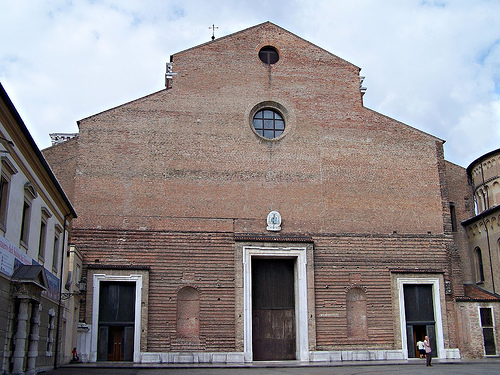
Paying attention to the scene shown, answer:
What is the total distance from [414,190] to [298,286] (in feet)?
22.9

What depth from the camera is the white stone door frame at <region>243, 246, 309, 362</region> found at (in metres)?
24.6

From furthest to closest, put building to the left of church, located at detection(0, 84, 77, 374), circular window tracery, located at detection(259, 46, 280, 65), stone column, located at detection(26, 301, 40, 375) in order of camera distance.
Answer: circular window tracery, located at detection(259, 46, 280, 65)
stone column, located at detection(26, 301, 40, 375)
building to the left of church, located at detection(0, 84, 77, 374)

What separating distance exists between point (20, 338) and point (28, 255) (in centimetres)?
231

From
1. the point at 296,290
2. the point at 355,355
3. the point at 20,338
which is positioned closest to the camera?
the point at 20,338

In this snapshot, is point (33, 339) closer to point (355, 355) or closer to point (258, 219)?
point (258, 219)

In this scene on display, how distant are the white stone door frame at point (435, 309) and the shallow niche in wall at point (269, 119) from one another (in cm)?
856

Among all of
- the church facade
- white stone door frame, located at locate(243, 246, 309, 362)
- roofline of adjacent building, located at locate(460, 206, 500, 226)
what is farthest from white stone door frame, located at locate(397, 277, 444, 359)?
roofline of adjacent building, located at locate(460, 206, 500, 226)

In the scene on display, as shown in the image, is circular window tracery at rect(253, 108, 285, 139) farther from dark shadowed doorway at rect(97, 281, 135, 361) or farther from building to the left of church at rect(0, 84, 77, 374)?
building to the left of church at rect(0, 84, 77, 374)

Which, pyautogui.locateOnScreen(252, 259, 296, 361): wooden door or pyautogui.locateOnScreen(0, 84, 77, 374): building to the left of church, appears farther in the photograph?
pyautogui.locateOnScreen(252, 259, 296, 361): wooden door

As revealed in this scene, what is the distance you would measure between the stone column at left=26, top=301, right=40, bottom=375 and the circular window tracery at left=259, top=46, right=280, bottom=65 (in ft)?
53.8

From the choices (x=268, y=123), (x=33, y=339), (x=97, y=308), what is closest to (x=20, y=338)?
(x=33, y=339)

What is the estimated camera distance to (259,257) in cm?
2581

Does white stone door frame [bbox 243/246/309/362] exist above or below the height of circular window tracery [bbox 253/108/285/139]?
below

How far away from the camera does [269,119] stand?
27.8 m
